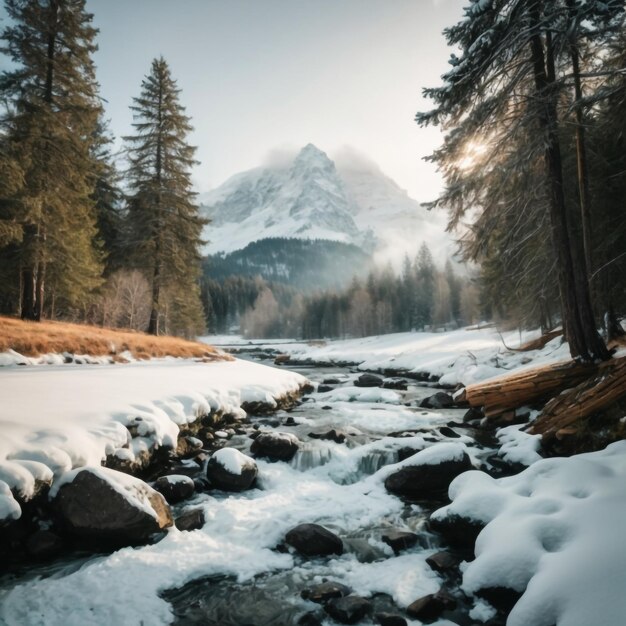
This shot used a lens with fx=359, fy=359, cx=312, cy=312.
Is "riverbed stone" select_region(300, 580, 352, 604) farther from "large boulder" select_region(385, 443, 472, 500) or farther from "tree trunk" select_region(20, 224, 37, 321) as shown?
"tree trunk" select_region(20, 224, 37, 321)

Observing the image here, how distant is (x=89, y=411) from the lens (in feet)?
24.1

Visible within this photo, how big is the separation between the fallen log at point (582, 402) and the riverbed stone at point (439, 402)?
6154 millimetres

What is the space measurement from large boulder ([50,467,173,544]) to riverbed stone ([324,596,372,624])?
2.85m

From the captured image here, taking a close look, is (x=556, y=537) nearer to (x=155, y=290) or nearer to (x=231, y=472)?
(x=231, y=472)

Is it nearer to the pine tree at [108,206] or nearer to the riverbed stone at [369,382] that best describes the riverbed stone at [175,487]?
the riverbed stone at [369,382]

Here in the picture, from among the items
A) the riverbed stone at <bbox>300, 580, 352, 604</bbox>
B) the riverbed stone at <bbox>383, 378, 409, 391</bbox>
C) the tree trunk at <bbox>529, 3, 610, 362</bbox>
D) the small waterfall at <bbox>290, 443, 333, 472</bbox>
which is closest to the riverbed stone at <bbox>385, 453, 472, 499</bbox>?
the small waterfall at <bbox>290, 443, 333, 472</bbox>

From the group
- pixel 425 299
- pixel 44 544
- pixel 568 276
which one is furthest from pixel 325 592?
pixel 425 299

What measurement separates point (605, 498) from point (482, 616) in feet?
7.42

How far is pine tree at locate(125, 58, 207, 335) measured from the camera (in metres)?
22.8

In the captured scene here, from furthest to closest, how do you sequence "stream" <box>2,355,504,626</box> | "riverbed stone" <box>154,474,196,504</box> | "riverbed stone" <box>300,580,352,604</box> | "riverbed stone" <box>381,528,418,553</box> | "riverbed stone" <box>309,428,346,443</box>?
"riverbed stone" <box>309,428,346,443</box> < "riverbed stone" <box>154,474,196,504</box> < "riverbed stone" <box>381,528,418,553</box> < "riverbed stone" <box>300,580,352,604</box> < "stream" <box>2,355,504,626</box>

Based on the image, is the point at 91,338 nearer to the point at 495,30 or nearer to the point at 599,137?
the point at 495,30

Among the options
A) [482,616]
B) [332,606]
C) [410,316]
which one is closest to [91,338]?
[332,606]

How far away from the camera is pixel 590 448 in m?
7.00

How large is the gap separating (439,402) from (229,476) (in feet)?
34.8
